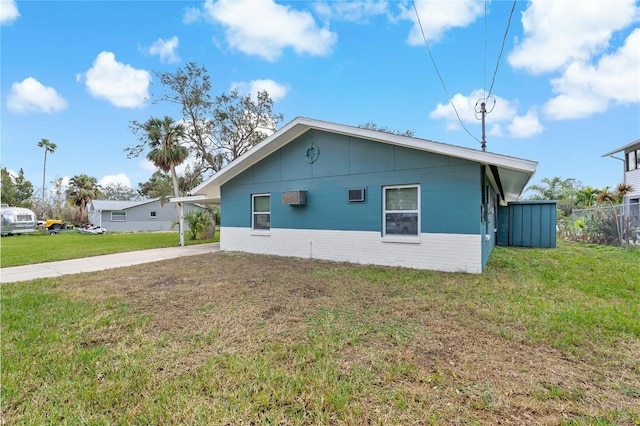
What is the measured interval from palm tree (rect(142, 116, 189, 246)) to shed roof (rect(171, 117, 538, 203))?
28.2ft

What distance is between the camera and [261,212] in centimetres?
998

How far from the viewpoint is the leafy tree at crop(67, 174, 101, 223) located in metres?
33.8

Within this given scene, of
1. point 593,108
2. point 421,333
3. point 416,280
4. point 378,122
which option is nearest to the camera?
point 421,333

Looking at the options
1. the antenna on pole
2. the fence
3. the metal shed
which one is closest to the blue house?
the antenna on pole

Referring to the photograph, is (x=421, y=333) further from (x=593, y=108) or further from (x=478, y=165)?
(x=593, y=108)

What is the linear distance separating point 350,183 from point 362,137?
1.26 metres

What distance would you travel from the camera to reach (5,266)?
8.09m

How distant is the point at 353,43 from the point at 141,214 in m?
28.2

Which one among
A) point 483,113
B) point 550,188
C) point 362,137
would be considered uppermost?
point 483,113

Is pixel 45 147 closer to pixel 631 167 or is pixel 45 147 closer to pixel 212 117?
pixel 212 117

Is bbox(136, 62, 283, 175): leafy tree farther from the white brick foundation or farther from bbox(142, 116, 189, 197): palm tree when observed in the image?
the white brick foundation

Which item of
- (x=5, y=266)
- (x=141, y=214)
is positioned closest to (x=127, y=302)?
(x=5, y=266)

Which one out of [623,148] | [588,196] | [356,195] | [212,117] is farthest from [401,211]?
[588,196]

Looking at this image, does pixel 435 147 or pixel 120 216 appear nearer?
pixel 435 147
